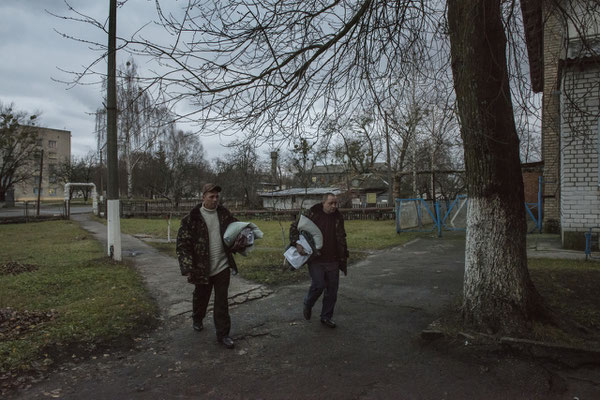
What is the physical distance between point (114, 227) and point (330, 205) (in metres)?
6.07

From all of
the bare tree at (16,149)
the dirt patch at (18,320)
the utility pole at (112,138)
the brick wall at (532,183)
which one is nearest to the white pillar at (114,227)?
the utility pole at (112,138)

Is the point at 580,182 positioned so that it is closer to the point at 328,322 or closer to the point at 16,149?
the point at 328,322

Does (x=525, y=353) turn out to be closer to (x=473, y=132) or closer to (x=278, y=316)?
(x=473, y=132)

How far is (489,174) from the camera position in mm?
4180

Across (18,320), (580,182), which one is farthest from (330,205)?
(580,182)

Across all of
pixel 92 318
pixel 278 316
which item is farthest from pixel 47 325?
pixel 278 316

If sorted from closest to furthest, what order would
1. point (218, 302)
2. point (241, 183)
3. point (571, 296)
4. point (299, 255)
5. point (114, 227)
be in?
1. point (218, 302)
2. point (299, 255)
3. point (571, 296)
4. point (114, 227)
5. point (241, 183)

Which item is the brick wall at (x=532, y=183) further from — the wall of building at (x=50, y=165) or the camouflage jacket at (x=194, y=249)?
the wall of building at (x=50, y=165)

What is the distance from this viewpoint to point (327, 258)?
4809 mm

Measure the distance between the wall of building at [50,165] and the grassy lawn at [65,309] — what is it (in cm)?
6166

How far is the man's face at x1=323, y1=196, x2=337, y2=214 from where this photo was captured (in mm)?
4918

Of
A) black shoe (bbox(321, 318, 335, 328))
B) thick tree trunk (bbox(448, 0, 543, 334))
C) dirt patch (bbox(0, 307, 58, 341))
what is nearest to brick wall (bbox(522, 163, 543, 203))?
thick tree trunk (bbox(448, 0, 543, 334))

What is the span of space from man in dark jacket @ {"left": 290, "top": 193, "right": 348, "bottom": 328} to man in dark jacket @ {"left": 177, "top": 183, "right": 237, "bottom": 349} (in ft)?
2.92

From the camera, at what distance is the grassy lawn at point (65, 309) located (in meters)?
4.12
